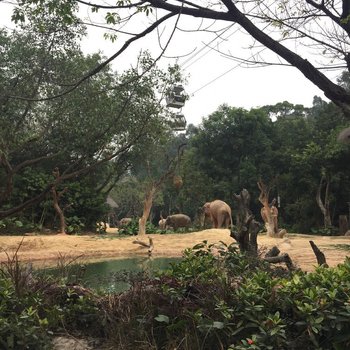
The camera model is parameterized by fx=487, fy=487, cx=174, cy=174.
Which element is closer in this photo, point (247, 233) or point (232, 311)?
point (232, 311)

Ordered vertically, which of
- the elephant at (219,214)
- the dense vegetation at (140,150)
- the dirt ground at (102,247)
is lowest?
the dirt ground at (102,247)

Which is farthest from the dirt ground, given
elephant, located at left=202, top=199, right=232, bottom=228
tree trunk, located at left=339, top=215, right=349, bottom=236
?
tree trunk, located at left=339, top=215, right=349, bottom=236

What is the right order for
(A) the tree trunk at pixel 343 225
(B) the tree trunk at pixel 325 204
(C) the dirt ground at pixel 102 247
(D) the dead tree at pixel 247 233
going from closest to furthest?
(D) the dead tree at pixel 247 233 < (C) the dirt ground at pixel 102 247 < (A) the tree trunk at pixel 343 225 < (B) the tree trunk at pixel 325 204

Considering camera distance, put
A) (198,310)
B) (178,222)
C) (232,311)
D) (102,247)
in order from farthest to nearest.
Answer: (178,222) < (102,247) < (198,310) < (232,311)

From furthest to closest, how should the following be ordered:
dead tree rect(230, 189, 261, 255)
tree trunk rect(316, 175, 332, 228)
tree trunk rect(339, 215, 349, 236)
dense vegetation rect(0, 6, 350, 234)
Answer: tree trunk rect(316, 175, 332, 228) < tree trunk rect(339, 215, 349, 236) < dense vegetation rect(0, 6, 350, 234) < dead tree rect(230, 189, 261, 255)

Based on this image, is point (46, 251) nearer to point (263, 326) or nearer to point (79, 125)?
point (79, 125)

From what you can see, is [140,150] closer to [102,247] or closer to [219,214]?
[219,214]

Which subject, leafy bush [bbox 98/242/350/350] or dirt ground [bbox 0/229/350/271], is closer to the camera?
leafy bush [bbox 98/242/350/350]

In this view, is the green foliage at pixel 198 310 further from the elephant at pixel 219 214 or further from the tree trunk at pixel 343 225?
the tree trunk at pixel 343 225

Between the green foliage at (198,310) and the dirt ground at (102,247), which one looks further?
the dirt ground at (102,247)

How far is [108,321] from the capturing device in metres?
3.66

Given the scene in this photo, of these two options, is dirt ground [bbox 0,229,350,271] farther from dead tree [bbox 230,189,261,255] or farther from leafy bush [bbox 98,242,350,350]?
leafy bush [bbox 98,242,350,350]

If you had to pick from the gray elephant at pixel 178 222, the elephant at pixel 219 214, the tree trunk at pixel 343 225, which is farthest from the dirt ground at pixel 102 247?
the gray elephant at pixel 178 222

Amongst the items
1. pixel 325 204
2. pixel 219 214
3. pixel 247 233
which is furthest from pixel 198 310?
pixel 325 204
